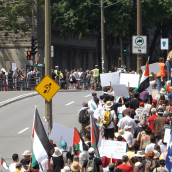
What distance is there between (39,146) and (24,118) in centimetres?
1196

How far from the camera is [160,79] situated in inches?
794

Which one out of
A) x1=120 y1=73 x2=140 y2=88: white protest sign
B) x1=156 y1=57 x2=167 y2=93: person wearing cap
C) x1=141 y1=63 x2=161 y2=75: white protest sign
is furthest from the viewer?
x1=156 y1=57 x2=167 y2=93: person wearing cap

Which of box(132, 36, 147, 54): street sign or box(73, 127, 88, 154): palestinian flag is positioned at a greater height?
box(132, 36, 147, 54): street sign

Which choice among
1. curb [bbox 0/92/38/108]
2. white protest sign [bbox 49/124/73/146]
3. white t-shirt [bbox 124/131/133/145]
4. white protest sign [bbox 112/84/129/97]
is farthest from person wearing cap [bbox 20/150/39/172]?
curb [bbox 0/92/38/108]

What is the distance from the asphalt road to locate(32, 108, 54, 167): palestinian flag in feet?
13.0

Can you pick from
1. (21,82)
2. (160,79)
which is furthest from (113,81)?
(21,82)

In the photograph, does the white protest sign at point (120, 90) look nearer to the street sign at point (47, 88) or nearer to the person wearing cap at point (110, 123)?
the person wearing cap at point (110, 123)

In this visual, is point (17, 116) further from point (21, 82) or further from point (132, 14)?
point (132, 14)

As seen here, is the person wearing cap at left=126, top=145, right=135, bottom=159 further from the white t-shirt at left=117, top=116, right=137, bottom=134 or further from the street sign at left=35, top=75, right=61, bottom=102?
the street sign at left=35, top=75, right=61, bottom=102

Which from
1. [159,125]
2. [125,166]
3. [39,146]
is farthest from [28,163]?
[159,125]

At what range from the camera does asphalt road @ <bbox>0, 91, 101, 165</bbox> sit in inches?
666

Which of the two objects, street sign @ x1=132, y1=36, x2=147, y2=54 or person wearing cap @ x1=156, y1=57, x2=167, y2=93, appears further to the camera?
person wearing cap @ x1=156, y1=57, x2=167, y2=93

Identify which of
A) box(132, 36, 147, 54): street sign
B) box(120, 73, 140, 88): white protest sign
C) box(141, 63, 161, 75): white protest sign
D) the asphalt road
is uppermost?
box(132, 36, 147, 54): street sign

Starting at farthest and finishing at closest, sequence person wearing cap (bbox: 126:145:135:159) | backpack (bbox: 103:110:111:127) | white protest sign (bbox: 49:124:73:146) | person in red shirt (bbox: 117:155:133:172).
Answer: backpack (bbox: 103:110:111:127), white protest sign (bbox: 49:124:73:146), person wearing cap (bbox: 126:145:135:159), person in red shirt (bbox: 117:155:133:172)
